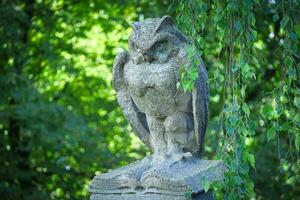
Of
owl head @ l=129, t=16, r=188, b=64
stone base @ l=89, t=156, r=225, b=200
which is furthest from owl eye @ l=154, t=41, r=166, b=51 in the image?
stone base @ l=89, t=156, r=225, b=200

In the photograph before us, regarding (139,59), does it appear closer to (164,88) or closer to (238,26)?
(164,88)

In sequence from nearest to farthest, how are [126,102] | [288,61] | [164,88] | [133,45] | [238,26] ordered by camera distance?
[288,61] < [238,26] < [164,88] < [133,45] < [126,102]

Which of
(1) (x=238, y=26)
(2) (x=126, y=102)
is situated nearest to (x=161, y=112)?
(2) (x=126, y=102)

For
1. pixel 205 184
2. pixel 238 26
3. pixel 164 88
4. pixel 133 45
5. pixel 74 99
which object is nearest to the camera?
pixel 205 184

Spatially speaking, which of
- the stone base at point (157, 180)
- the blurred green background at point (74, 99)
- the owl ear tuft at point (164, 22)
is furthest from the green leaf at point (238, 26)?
the blurred green background at point (74, 99)

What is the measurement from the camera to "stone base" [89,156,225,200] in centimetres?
410

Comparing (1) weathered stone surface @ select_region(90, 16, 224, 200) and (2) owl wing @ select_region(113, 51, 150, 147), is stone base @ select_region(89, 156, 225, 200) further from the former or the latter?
(2) owl wing @ select_region(113, 51, 150, 147)

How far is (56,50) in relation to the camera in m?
8.60

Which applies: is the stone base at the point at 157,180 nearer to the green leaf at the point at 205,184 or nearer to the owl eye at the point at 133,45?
the green leaf at the point at 205,184

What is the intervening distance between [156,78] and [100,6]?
454 centimetres

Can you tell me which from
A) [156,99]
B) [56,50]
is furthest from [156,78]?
[56,50]

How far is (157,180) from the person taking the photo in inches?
163

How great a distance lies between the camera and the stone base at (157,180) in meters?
4.10

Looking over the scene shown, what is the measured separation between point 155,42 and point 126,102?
0.50 meters
